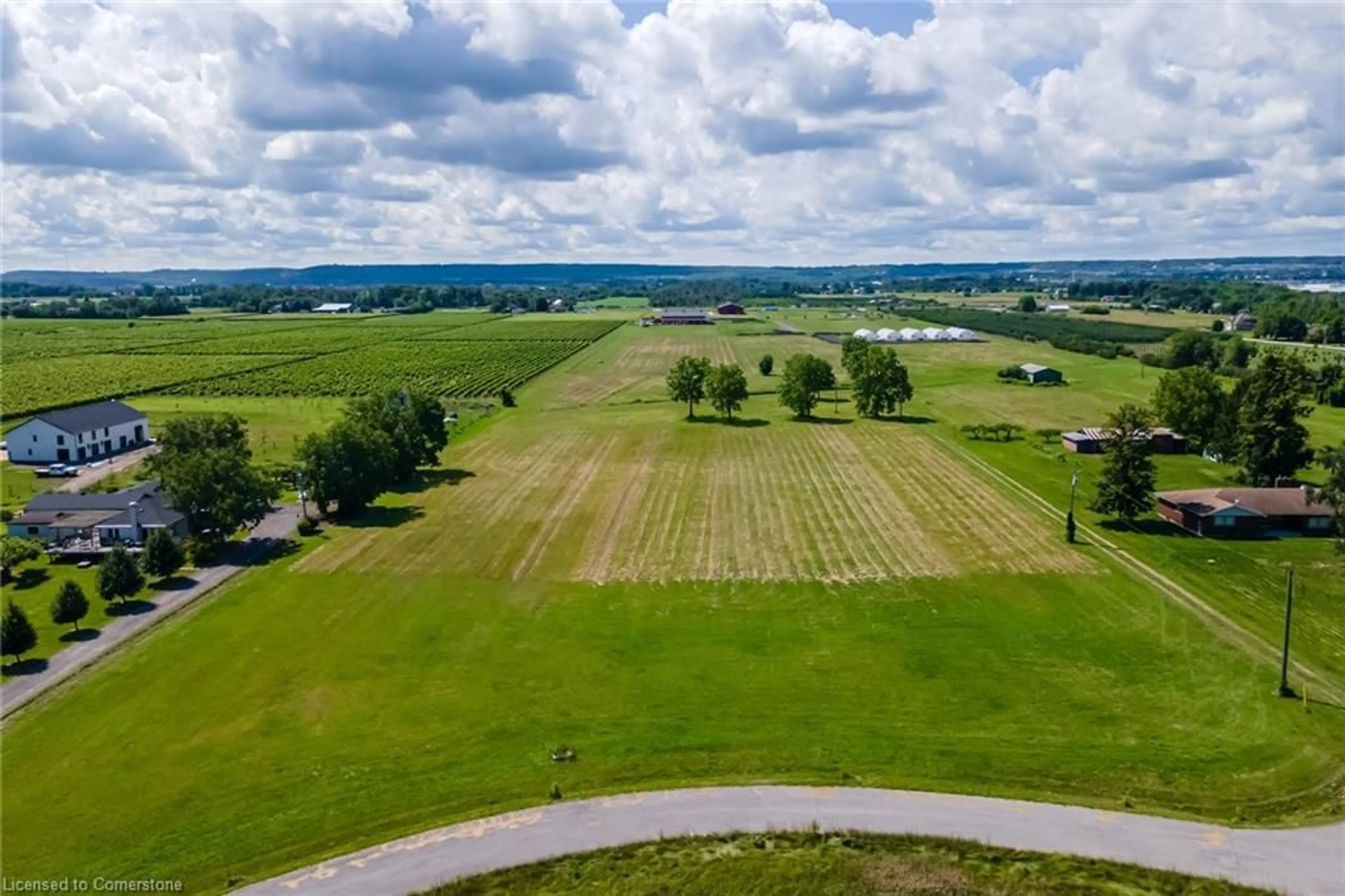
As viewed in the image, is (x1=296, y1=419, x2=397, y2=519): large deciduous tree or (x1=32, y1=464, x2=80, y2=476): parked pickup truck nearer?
(x1=296, y1=419, x2=397, y2=519): large deciduous tree

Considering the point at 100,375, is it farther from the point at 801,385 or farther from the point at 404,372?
the point at 801,385

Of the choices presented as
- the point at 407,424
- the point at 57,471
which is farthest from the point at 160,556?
the point at 57,471

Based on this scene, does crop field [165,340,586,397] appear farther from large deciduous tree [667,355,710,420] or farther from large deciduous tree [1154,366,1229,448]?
large deciduous tree [1154,366,1229,448]

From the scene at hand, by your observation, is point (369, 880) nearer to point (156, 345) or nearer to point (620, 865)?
point (620, 865)

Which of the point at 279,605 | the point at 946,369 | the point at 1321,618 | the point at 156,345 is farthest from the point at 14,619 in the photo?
the point at 156,345

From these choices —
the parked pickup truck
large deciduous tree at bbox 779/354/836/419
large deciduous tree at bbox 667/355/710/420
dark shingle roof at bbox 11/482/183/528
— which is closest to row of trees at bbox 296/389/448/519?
dark shingle roof at bbox 11/482/183/528

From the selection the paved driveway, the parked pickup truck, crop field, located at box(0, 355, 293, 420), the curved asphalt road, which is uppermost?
crop field, located at box(0, 355, 293, 420)
